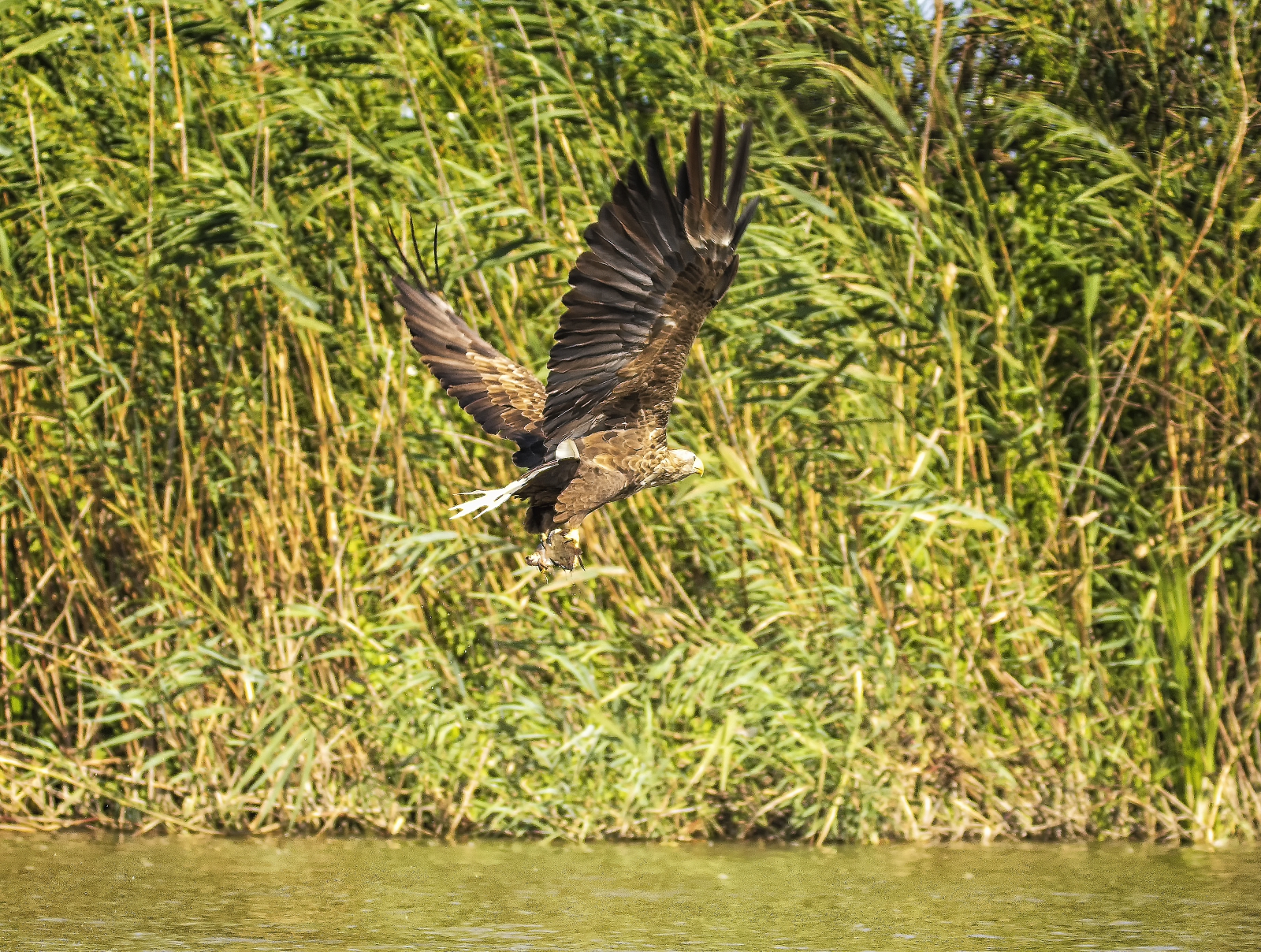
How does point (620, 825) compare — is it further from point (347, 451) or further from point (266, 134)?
point (266, 134)

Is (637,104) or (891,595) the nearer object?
(891,595)

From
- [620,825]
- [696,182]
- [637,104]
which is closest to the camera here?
[696,182]

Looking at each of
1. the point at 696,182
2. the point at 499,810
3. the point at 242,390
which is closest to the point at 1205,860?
the point at 499,810

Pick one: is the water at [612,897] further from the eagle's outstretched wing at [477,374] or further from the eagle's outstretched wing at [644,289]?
the eagle's outstretched wing at [644,289]

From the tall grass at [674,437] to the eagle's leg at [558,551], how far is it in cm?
111

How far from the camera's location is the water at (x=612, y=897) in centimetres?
499

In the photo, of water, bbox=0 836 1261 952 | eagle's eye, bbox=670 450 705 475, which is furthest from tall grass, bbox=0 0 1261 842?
eagle's eye, bbox=670 450 705 475

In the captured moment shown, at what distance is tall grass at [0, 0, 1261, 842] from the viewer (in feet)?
20.8

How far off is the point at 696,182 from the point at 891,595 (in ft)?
8.53

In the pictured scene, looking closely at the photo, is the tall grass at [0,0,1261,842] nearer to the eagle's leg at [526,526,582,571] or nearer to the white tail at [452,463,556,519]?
the eagle's leg at [526,526,582,571]

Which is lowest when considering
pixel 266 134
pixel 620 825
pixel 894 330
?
pixel 620 825

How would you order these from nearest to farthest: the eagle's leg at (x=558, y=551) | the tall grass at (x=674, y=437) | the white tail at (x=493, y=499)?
the white tail at (x=493, y=499), the eagle's leg at (x=558, y=551), the tall grass at (x=674, y=437)

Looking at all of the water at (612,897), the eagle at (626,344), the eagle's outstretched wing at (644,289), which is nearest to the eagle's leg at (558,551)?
the eagle at (626,344)

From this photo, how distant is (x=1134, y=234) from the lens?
21.4ft
